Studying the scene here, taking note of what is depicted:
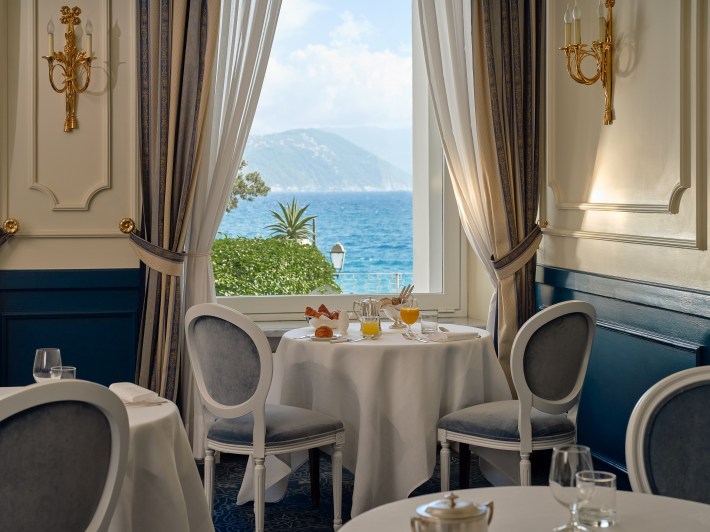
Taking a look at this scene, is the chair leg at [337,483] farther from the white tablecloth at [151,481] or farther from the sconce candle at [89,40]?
the sconce candle at [89,40]

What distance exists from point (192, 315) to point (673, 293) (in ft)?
6.09

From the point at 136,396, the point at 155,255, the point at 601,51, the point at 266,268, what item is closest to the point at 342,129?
the point at 266,268

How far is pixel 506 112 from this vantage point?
490cm

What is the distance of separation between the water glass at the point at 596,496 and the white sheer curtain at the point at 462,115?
350cm

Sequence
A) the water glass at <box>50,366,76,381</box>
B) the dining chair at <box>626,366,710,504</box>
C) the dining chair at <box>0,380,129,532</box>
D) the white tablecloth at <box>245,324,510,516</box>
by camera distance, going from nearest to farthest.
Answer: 1. the dining chair at <box>0,380,129,532</box>
2. the dining chair at <box>626,366,710,504</box>
3. the water glass at <box>50,366,76,381</box>
4. the white tablecloth at <box>245,324,510,516</box>

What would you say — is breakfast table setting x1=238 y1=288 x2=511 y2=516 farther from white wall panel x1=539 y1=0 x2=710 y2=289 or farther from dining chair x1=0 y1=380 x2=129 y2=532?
dining chair x1=0 y1=380 x2=129 y2=532

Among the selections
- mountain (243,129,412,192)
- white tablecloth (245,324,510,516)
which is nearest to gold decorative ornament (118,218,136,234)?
white tablecloth (245,324,510,516)

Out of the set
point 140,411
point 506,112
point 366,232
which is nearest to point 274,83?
point 366,232

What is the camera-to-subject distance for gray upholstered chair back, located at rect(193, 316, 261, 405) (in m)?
3.55

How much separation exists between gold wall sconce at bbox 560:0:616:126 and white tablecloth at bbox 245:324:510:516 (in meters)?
1.27

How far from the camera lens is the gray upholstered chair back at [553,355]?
3539mm

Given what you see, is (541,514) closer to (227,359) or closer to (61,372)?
(61,372)

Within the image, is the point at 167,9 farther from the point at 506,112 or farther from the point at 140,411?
the point at 140,411

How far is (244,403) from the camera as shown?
3.56 metres
